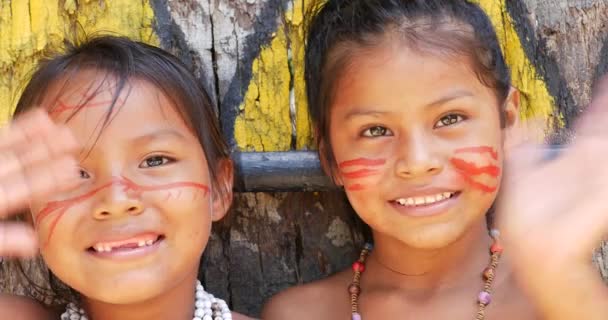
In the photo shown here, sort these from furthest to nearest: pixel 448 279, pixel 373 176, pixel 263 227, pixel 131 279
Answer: pixel 263 227
pixel 448 279
pixel 373 176
pixel 131 279

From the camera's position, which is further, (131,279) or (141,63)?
(141,63)

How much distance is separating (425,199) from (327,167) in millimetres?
305

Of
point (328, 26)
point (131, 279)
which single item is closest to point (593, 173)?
point (328, 26)

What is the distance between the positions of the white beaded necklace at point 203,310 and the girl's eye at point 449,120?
2.15ft

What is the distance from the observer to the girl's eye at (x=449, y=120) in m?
2.25

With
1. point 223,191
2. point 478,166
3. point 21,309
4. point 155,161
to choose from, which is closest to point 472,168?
point 478,166

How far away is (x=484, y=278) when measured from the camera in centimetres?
239

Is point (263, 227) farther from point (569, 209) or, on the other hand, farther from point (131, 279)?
point (569, 209)

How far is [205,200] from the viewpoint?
2264 millimetres

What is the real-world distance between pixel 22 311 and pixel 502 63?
1.25 meters

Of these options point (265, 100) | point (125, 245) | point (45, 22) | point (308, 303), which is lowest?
point (308, 303)

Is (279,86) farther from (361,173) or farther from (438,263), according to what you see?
(438,263)

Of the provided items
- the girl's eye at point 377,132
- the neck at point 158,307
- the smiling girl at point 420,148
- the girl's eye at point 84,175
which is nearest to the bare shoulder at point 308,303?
the smiling girl at point 420,148

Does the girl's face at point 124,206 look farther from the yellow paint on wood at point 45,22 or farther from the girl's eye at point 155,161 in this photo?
the yellow paint on wood at point 45,22
